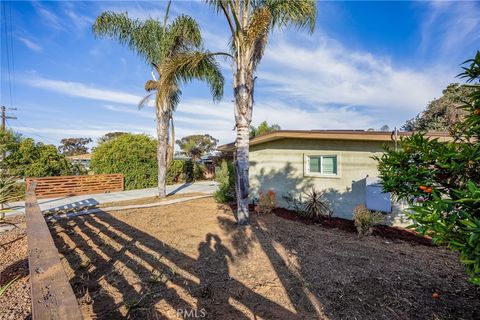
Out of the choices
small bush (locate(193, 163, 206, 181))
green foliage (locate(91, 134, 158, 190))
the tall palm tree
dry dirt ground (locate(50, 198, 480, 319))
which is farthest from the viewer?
small bush (locate(193, 163, 206, 181))

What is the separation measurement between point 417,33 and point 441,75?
2.34m

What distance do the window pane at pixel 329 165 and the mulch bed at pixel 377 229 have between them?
5.29ft

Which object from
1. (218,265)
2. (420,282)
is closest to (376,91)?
(420,282)

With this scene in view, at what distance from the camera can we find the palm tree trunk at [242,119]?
628 centimetres

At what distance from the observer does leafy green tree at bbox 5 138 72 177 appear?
13.5 m

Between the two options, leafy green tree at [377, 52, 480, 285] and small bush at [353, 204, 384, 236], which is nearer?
leafy green tree at [377, 52, 480, 285]

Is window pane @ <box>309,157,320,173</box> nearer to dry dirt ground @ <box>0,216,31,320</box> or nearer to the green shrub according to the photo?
dry dirt ground @ <box>0,216,31,320</box>

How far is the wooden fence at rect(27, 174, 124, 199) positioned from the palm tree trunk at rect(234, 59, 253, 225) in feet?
41.6

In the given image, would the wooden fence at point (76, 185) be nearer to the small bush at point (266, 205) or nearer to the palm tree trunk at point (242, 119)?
the small bush at point (266, 205)

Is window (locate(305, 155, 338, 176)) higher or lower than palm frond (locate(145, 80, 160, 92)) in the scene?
lower

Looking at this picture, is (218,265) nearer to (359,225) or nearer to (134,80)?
(359,225)

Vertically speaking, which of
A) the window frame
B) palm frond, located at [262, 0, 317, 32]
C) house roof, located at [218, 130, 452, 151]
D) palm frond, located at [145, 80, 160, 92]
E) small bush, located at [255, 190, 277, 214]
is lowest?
small bush, located at [255, 190, 277, 214]

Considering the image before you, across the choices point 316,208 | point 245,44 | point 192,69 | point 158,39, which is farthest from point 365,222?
point 158,39

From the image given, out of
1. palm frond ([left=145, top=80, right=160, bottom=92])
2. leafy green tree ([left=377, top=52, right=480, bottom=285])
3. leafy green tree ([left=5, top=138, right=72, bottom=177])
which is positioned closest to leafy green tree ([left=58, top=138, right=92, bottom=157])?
leafy green tree ([left=5, top=138, right=72, bottom=177])
